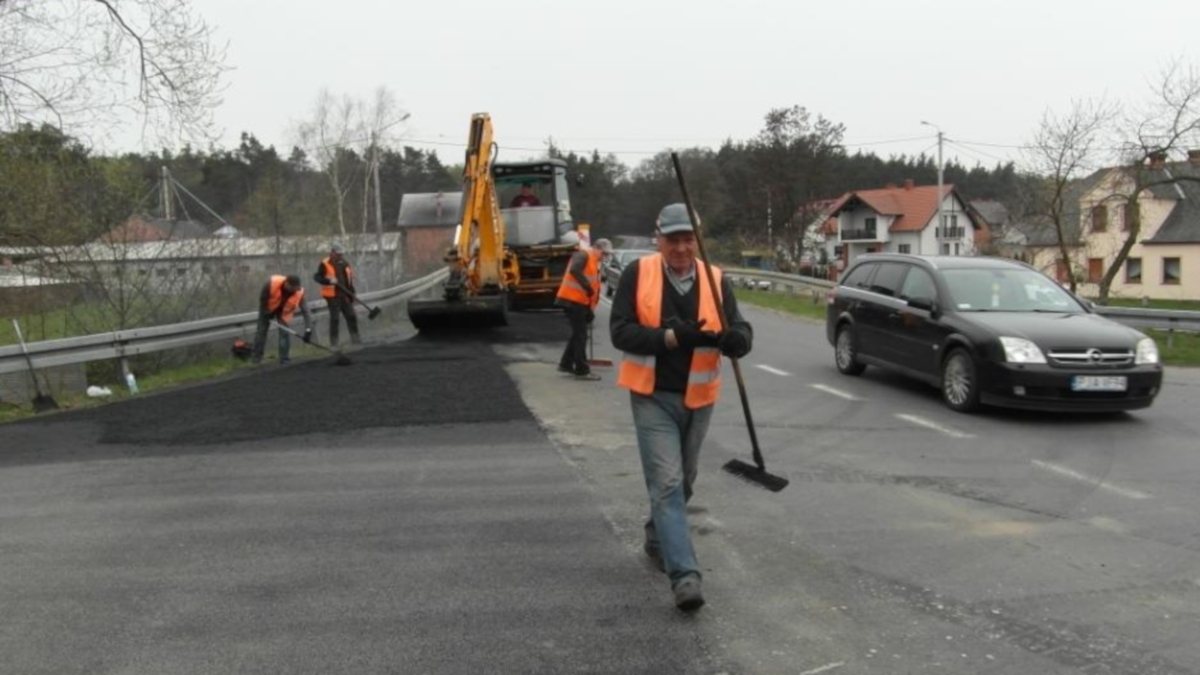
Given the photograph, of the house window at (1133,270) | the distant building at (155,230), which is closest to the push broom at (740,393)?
the distant building at (155,230)

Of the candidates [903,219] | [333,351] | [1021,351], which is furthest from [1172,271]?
[333,351]

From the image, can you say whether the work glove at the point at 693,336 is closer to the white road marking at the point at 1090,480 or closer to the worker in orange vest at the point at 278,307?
the white road marking at the point at 1090,480

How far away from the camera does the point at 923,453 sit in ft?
24.9

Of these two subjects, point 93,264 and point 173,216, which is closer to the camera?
point 93,264

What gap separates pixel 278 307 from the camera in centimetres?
1312

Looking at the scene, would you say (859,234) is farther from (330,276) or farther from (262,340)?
(262,340)

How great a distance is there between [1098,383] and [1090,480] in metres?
2.29

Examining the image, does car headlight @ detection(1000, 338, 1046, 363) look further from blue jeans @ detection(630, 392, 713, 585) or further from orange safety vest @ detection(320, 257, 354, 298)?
orange safety vest @ detection(320, 257, 354, 298)

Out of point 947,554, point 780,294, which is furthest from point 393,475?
point 780,294

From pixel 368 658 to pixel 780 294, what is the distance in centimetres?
3043

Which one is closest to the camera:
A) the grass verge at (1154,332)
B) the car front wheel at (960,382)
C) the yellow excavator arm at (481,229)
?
the car front wheel at (960,382)

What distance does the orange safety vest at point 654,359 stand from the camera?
450 cm

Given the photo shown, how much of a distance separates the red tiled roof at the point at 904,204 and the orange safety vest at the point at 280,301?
7040 centimetres

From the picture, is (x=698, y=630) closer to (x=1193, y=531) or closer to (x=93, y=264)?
(x=1193, y=531)
